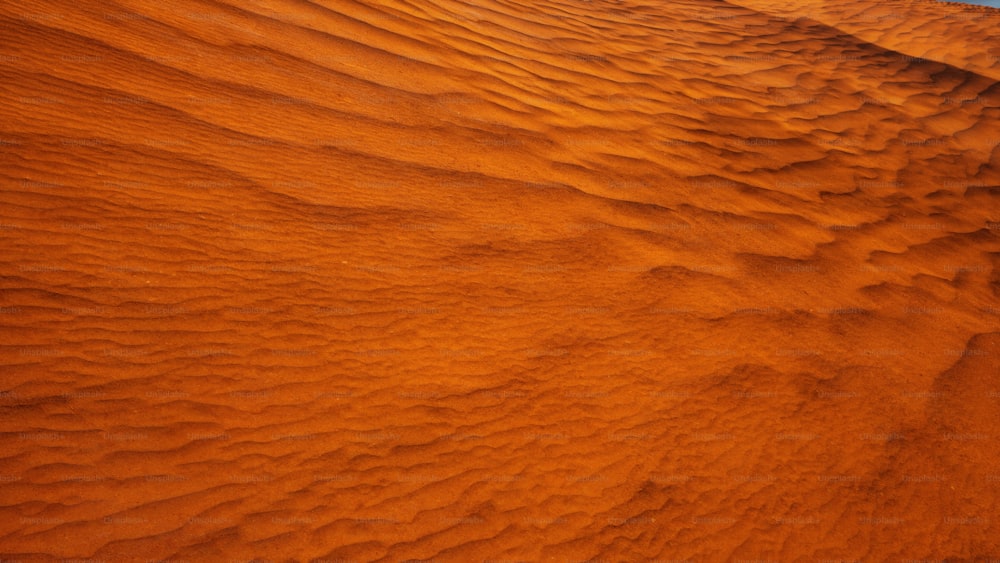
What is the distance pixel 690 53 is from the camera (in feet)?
18.6

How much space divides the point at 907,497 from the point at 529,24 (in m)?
4.48

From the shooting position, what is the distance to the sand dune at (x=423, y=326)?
1.39 metres

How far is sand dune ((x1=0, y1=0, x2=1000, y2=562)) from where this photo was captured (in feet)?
4.58

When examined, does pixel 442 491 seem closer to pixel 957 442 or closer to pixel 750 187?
pixel 957 442

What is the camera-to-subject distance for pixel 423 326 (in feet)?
6.12

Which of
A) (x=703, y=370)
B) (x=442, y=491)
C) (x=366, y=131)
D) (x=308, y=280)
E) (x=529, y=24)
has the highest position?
(x=529, y=24)

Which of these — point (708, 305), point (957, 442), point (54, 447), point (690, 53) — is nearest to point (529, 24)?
point (690, 53)

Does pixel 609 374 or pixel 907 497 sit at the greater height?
pixel 609 374

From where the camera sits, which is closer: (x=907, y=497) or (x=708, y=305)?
(x=907, y=497)

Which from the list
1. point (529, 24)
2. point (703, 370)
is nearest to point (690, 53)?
point (529, 24)

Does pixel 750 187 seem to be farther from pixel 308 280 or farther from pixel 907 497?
pixel 308 280

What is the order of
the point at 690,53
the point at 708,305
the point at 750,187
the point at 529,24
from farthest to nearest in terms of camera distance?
the point at 690,53 < the point at 529,24 < the point at 750,187 < the point at 708,305

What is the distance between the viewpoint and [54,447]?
4.26ft

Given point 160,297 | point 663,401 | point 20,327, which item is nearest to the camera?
point 20,327
